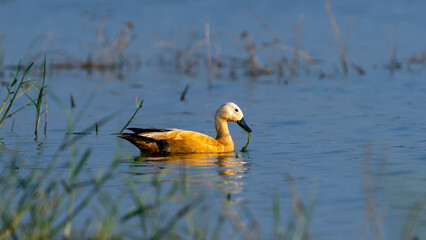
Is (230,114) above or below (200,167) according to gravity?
above

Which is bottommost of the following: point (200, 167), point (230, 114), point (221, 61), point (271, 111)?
point (200, 167)

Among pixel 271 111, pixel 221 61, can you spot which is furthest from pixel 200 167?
pixel 221 61

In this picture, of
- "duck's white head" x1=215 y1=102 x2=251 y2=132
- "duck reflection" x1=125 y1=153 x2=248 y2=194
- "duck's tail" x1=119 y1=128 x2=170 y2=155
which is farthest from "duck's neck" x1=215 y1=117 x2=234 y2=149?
"duck's tail" x1=119 y1=128 x2=170 y2=155

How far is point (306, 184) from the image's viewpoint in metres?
7.96

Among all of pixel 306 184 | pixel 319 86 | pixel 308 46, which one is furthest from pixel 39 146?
pixel 308 46

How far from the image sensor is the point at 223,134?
423 inches

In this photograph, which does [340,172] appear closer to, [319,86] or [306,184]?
[306,184]

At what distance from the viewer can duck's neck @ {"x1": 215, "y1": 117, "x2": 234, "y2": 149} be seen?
A: 10.6m

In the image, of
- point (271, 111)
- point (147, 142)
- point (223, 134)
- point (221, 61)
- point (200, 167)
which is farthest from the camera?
point (221, 61)

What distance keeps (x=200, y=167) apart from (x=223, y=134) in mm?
1670

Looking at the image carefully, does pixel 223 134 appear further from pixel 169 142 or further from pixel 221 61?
pixel 221 61

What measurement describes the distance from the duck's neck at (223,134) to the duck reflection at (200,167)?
0.35 m

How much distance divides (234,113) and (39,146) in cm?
263

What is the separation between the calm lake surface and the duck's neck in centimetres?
37
